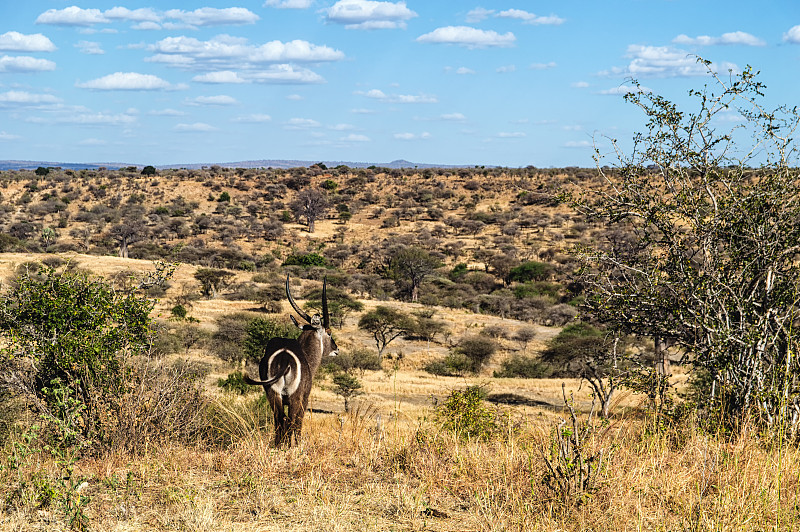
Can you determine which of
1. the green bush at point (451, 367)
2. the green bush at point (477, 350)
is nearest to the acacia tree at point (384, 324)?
the green bush at point (477, 350)

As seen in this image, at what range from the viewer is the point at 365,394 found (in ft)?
84.7

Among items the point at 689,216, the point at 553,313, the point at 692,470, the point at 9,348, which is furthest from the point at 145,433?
the point at 553,313

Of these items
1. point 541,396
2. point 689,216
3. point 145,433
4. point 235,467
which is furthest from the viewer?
point 541,396

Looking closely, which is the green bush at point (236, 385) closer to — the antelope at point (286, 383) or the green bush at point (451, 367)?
the green bush at point (451, 367)

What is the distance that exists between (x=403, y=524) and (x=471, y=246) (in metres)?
61.1

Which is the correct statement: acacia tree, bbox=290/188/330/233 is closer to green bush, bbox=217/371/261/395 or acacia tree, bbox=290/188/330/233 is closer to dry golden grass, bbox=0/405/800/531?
green bush, bbox=217/371/261/395

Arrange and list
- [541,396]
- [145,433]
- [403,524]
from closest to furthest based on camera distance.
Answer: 1. [403,524]
2. [145,433]
3. [541,396]

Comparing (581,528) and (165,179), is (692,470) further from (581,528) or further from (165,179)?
(165,179)

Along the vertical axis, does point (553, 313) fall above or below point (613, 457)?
below

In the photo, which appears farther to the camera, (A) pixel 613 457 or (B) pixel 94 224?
(B) pixel 94 224

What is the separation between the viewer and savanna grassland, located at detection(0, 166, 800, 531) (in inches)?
179

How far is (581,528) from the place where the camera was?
13.7 feet

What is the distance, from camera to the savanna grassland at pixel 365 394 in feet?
14.9

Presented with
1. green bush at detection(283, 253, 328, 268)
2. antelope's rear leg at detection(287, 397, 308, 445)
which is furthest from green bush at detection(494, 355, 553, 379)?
antelope's rear leg at detection(287, 397, 308, 445)
